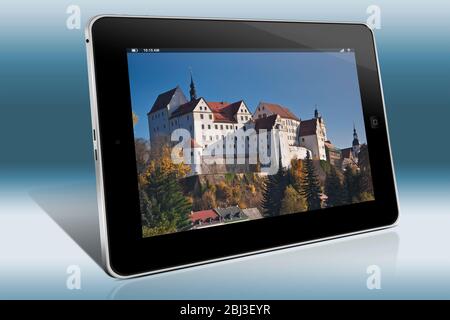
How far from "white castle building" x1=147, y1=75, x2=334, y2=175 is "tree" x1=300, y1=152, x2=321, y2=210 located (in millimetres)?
32

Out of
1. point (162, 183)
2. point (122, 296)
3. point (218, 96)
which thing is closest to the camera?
point (122, 296)

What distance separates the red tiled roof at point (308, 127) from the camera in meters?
1.78

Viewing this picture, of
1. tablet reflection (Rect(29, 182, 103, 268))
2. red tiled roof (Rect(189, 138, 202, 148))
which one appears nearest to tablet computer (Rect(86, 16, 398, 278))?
red tiled roof (Rect(189, 138, 202, 148))

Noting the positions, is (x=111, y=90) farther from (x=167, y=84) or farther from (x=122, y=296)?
(x=122, y=296)

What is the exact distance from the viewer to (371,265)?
1.62 meters

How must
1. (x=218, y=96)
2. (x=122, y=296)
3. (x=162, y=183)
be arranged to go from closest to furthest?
1. (x=122, y=296)
2. (x=162, y=183)
3. (x=218, y=96)

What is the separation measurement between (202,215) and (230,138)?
0.23m

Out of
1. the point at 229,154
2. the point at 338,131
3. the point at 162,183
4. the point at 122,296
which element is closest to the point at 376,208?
the point at 338,131

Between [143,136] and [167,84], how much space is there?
0.52ft

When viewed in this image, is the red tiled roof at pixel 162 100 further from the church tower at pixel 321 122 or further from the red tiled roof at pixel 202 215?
the church tower at pixel 321 122

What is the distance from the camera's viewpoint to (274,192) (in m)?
1.71

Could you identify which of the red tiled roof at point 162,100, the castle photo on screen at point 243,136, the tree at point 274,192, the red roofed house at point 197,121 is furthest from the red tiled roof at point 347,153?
the red tiled roof at point 162,100

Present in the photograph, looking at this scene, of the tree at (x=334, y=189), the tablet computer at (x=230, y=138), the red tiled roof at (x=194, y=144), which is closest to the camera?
the tablet computer at (x=230, y=138)

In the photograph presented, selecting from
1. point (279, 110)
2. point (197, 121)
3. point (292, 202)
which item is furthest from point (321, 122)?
point (197, 121)
